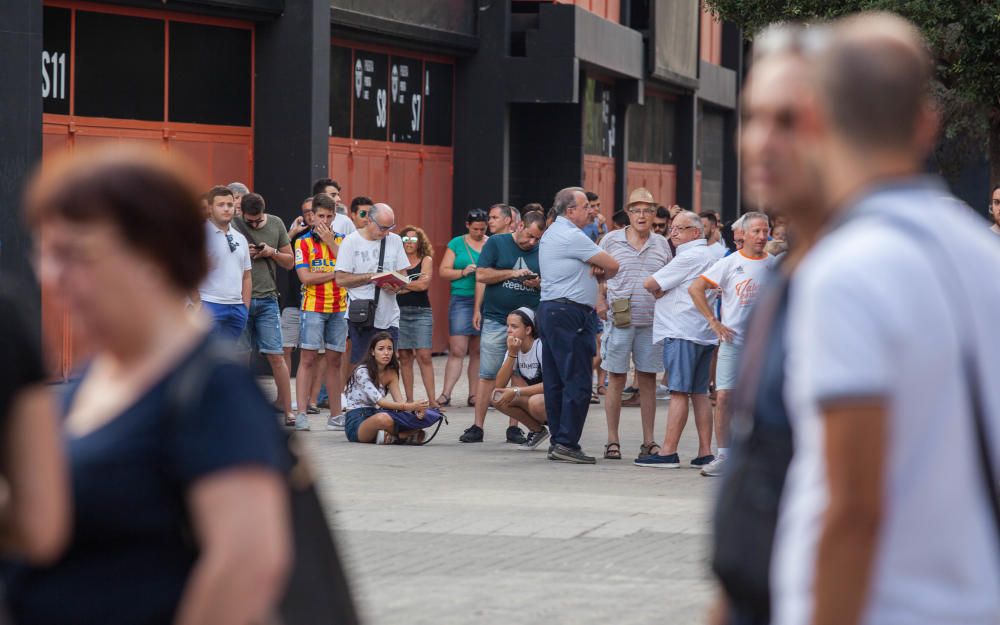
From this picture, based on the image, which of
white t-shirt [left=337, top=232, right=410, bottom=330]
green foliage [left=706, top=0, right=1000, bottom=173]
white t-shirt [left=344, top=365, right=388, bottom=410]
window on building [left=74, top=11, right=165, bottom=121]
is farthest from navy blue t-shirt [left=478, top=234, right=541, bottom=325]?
green foliage [left=706, top=0, right=1000, bottom=173]

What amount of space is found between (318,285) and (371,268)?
0.52 metres

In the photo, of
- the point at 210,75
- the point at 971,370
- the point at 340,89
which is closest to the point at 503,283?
the point at 210,75

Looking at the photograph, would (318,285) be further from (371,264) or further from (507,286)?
(507,286)

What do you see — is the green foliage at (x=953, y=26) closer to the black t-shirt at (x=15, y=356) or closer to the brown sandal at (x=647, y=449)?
the brown sandal at (x=647, y=449)

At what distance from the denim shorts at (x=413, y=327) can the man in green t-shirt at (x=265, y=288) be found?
1415 millimetres

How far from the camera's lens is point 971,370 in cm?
258

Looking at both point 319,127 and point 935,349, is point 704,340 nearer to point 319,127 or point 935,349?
point 319,127

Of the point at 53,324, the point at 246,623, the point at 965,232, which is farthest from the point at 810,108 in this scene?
the point at 53,324

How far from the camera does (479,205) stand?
2381 centimetres

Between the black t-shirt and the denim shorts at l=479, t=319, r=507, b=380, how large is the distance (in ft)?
37.2

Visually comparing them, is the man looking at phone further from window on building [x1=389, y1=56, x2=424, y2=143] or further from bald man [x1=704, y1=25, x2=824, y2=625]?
bald man [x1=704, y1=25, x2=824, y2=625]

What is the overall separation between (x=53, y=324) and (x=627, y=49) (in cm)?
1343

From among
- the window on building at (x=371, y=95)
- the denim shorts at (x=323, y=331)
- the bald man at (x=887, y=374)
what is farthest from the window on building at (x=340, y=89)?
the bald man at (x=887, y=374)

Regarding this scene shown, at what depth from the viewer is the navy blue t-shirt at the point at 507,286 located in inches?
574
